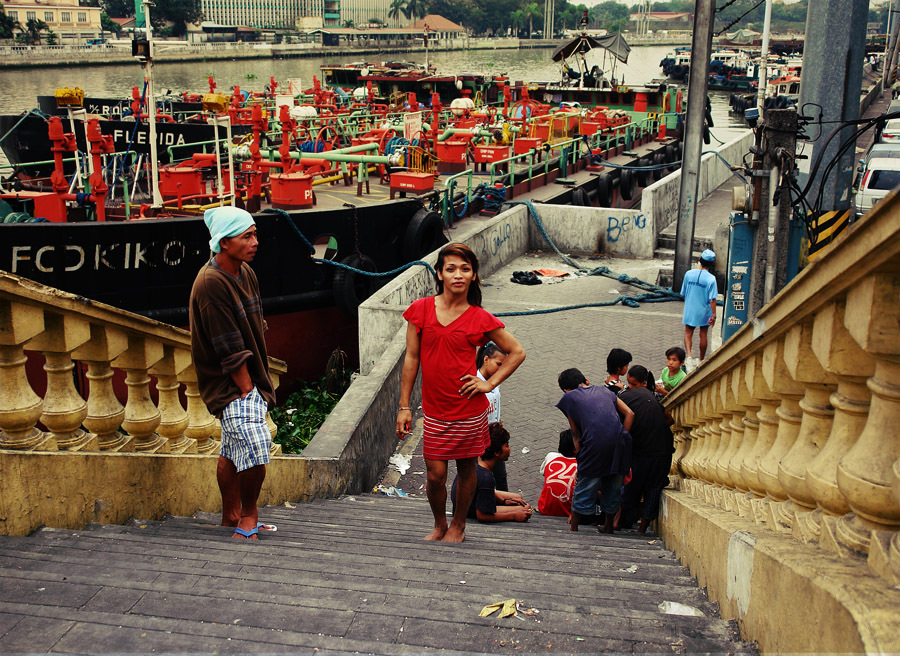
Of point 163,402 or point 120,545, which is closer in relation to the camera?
point 120,545

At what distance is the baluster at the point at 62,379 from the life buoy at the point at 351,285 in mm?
8206

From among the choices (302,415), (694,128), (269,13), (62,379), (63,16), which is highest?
(269,13)

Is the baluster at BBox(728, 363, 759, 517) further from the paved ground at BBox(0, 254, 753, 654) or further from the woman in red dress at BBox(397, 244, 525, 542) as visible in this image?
the woman in red dress at BBox(397, 244, 525, 542)

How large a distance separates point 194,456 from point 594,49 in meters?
30.8

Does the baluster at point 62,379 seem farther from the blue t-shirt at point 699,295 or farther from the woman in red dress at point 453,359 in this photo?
the blue t-shirt at point 699,295

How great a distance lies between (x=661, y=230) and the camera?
16219 mm

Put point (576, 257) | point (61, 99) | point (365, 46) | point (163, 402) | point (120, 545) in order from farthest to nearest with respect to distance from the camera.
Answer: point (365, 46)
point (576, 257)
point (61, 99)
point (163, 402)
point (120, 545)

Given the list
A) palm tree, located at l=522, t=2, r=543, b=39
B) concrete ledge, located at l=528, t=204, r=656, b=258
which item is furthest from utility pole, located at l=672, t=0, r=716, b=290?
palm tree, located at l=522, t=2, r=543, b=39

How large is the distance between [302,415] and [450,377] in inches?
284

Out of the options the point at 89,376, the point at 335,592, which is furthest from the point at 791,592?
the point at 89,376

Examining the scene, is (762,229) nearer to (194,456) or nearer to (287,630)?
(194,456)

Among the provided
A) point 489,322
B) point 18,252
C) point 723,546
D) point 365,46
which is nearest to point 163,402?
point 489,322

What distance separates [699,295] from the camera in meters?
9.18

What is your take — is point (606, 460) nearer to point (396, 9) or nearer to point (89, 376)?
point (89, 376)
